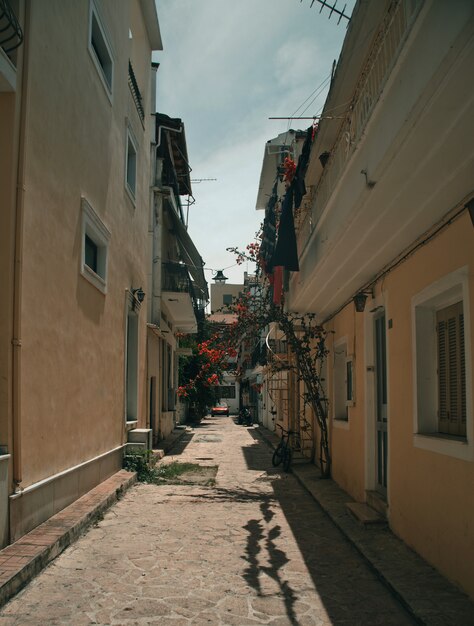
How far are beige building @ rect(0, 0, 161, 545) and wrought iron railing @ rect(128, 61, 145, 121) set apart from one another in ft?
0.44

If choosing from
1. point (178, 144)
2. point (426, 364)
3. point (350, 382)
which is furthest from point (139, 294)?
point (178, 144)

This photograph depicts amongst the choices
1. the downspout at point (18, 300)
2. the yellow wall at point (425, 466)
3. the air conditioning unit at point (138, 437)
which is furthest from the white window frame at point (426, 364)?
the air conditioning unit at point (138, 437)

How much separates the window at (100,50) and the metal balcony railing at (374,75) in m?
3.97

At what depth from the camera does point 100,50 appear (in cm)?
1042

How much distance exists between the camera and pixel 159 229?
1897 cm

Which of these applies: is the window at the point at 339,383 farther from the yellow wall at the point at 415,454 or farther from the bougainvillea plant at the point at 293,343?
the yellow wall at the point at 415,454

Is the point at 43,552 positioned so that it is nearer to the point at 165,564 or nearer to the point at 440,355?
the point at 165,564

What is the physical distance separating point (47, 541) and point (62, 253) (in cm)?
331

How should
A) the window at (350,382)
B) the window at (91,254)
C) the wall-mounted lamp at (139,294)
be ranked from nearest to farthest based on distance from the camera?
the window at (91,254)
the window at (350,382)
the wall-mounted lamp at (139,294)

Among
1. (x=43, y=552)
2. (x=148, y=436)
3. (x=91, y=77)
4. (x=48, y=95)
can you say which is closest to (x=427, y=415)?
(x=43, y=552)

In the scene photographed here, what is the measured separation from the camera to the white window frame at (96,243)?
8883 mm

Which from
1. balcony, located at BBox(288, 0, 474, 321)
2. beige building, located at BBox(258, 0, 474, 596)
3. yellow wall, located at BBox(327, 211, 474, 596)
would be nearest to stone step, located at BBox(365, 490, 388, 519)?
beige building, located at BBox(258, 0, 474, 596)

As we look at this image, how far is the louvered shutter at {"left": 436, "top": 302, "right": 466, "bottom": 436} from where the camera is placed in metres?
5.86

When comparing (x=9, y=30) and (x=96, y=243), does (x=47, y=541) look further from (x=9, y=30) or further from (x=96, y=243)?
(x=96, y=243)
